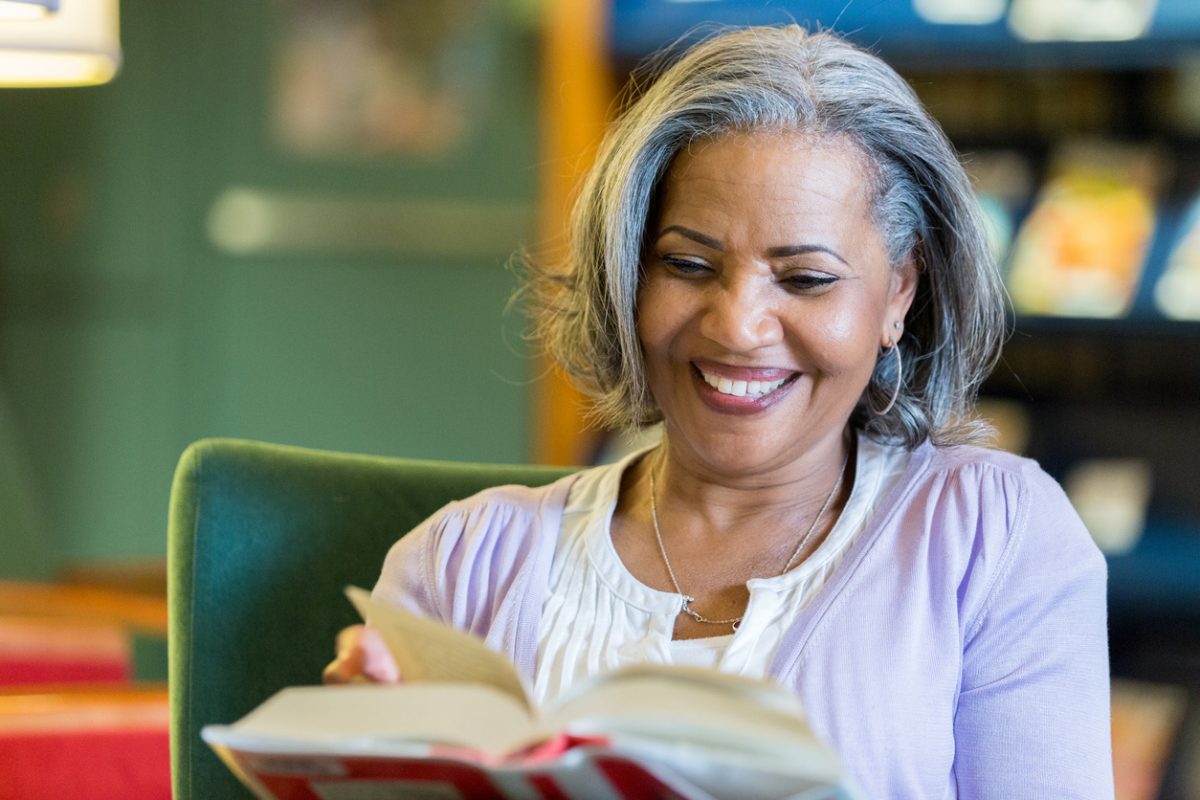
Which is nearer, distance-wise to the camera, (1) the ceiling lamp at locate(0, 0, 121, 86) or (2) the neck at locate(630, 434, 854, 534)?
(2) the neck at locate(630, 434, 854, 534)

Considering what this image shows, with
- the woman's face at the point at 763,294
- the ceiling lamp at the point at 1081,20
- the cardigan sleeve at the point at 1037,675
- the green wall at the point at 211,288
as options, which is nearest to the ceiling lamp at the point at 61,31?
the woman's face at the point at 763,294

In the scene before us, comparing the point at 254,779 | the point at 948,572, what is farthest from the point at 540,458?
the point at 254,779

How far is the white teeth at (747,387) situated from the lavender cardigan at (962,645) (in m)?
0.15

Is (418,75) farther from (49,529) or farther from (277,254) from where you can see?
(49,529)

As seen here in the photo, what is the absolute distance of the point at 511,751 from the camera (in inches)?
33.0

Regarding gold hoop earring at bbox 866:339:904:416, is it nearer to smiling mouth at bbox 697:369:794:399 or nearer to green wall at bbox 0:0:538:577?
smiling mouth at bbox 697:369:794:399

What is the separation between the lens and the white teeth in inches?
52.7

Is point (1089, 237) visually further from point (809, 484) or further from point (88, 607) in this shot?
point (88, 607)

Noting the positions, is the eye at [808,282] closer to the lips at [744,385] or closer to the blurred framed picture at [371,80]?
the lips at [744,385]

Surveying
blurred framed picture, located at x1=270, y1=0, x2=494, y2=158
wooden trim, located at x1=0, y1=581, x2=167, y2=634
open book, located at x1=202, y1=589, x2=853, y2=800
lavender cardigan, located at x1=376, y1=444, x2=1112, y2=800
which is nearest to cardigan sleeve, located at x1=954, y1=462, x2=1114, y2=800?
lavender cardigan, located at x1=376, y1=444, x2=1112, y2=800

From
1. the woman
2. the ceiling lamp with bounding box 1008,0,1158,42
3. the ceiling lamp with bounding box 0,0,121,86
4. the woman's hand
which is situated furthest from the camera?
the ceiling lamp with bounding box 1008,0,1158,42

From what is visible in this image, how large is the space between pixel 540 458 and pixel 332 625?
220 cm

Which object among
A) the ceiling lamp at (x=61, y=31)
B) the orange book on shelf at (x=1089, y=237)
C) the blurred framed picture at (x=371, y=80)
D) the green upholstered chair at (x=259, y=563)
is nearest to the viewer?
the green upholstered chair at (x=259, y=563)

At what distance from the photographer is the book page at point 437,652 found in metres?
0.92
